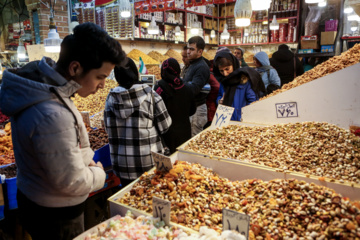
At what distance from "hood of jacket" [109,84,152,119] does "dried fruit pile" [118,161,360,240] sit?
→ 63cm

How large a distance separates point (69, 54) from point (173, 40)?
7.77 meters

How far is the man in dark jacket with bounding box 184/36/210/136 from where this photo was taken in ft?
12.2

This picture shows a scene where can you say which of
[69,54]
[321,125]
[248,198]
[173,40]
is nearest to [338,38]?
[173,40]

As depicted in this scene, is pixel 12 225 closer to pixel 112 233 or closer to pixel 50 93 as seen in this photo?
pixel 112 233

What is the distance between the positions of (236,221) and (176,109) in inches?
74.0

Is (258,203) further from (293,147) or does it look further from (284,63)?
(284,63)

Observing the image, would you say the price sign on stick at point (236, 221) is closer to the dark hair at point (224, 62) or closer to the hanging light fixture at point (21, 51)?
the dark hair at point (224, 62)

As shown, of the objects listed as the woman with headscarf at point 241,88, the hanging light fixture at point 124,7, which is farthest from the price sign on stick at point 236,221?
the hanging light fixture at point 124,7

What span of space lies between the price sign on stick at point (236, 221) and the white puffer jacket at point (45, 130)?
A: 66 cm

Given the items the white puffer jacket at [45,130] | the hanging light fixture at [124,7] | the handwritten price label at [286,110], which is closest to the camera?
the white puffer jacket at [45,130]

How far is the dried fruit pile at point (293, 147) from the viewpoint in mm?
1585

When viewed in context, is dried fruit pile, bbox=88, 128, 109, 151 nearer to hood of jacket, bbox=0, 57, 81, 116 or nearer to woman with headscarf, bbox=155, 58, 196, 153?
woman with headscarf, bbox=155, 58, 196, 153

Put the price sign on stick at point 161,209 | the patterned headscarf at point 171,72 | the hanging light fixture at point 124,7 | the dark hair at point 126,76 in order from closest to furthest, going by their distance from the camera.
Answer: the price sign on stick at point 161,209, the dark hair at point 126,76, the patterned headscarf at point 171,72, the hanging light fixture at point 124,7

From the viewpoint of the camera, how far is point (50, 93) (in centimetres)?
114
